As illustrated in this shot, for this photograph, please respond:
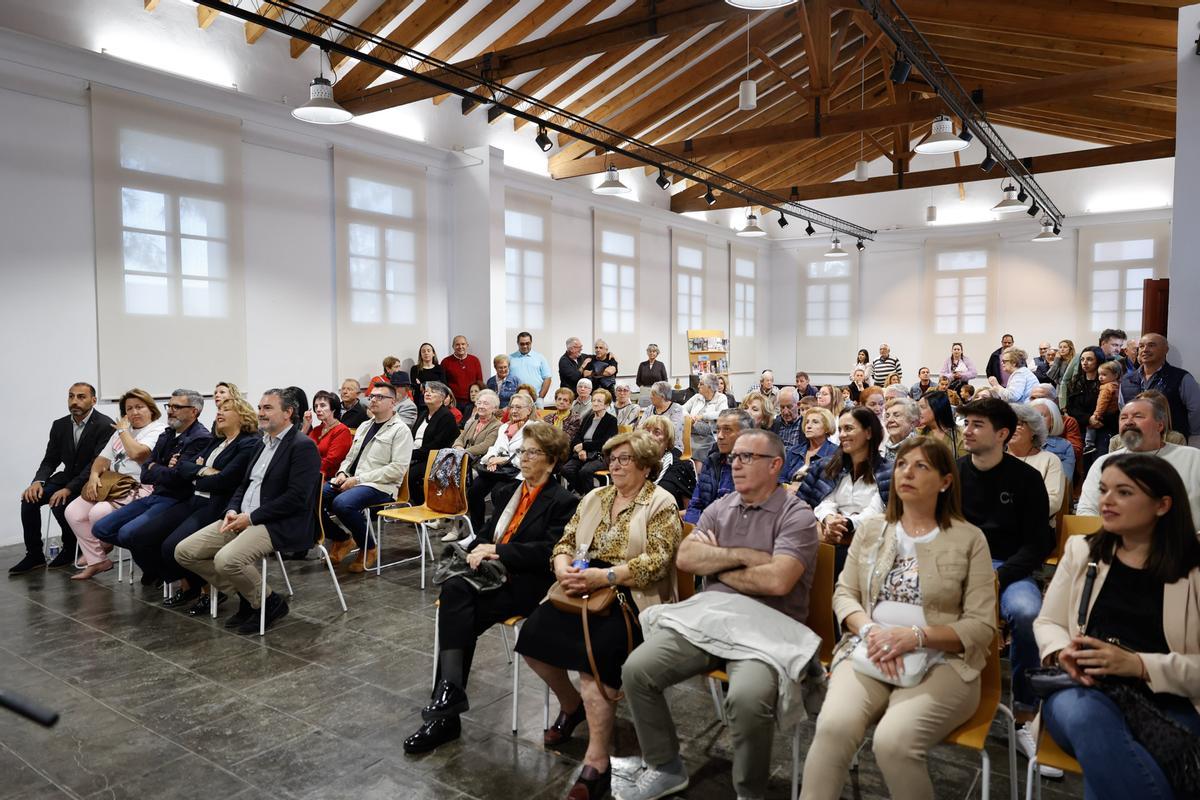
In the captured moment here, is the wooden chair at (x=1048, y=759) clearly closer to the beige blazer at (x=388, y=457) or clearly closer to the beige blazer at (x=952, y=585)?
the beige blazer at (x=952, y=585)

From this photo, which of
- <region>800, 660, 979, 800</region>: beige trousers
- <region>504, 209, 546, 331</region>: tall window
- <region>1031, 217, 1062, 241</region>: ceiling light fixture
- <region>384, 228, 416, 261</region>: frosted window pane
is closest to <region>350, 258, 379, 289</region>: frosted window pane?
<region>384, 228, 416, 261</region>: frosted window pane

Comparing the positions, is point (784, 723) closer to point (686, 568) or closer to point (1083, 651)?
point (686, 568)

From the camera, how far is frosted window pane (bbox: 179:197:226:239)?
23.5ft

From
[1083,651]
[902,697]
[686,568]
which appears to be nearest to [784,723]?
[902,697]

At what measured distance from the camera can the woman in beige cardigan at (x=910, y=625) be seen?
2078 millimetres

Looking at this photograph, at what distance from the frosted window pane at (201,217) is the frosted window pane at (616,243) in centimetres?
616

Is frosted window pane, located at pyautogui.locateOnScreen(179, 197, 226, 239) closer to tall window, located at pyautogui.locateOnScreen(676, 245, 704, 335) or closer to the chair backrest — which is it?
the chair backrest

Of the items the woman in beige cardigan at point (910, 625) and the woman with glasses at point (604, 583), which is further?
the woman with glasses at point (604, 583)

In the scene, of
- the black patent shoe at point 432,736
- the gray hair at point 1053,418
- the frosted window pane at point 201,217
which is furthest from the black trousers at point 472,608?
the frosted window pane at point 201,217

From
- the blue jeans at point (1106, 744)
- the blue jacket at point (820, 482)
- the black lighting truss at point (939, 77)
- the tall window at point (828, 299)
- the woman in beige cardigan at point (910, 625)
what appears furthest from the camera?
the tall window at point (828, 299)

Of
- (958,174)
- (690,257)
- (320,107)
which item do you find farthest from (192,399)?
(958,174)

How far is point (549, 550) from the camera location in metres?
3.13

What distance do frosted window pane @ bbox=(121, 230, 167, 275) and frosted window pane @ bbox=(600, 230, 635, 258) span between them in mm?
6719

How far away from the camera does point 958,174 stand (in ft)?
41.8
